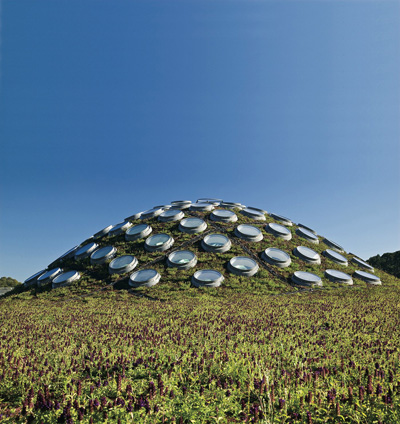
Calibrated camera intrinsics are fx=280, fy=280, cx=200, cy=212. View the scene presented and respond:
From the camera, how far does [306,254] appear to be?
33281mm

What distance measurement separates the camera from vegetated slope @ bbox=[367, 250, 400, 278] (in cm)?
4989

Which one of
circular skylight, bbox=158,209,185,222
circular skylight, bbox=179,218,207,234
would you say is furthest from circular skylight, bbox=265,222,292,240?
circular skylight, bbox=158,209,185,222

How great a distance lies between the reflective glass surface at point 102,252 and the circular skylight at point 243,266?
14.6 metres

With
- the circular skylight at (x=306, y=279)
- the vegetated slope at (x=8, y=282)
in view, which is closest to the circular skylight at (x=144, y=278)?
the circular skylight at (x=306, y=279)

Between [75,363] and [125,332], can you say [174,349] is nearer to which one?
[75,363]

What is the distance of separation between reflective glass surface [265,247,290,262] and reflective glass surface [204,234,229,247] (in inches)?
196

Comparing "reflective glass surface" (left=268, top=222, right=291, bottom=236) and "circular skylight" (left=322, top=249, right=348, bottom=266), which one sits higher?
"reflective glass surface" (left=268, top=222, right=291, bottom=236)

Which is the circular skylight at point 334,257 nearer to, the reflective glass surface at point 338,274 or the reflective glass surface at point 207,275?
the reflective glass surface at point 338,274

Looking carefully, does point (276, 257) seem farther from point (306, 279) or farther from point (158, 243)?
point (158, 243)

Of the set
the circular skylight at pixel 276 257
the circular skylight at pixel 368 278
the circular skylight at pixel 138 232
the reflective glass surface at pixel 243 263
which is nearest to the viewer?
the reflective glass surface at pixel 243 263

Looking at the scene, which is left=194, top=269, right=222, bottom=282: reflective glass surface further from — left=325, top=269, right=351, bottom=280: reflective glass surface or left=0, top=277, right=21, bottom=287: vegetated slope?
left=0, top=277, right=21, bottom=287: vegetated slope

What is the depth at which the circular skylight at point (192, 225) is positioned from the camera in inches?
1392

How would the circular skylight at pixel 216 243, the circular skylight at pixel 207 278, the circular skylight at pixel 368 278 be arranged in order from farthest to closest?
the circular skylight at pixel 216 243 < the circular skylight at pixel 368 278 < the circular skylight at pixel 207 278

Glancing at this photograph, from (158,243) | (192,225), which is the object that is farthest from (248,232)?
(158,243)
